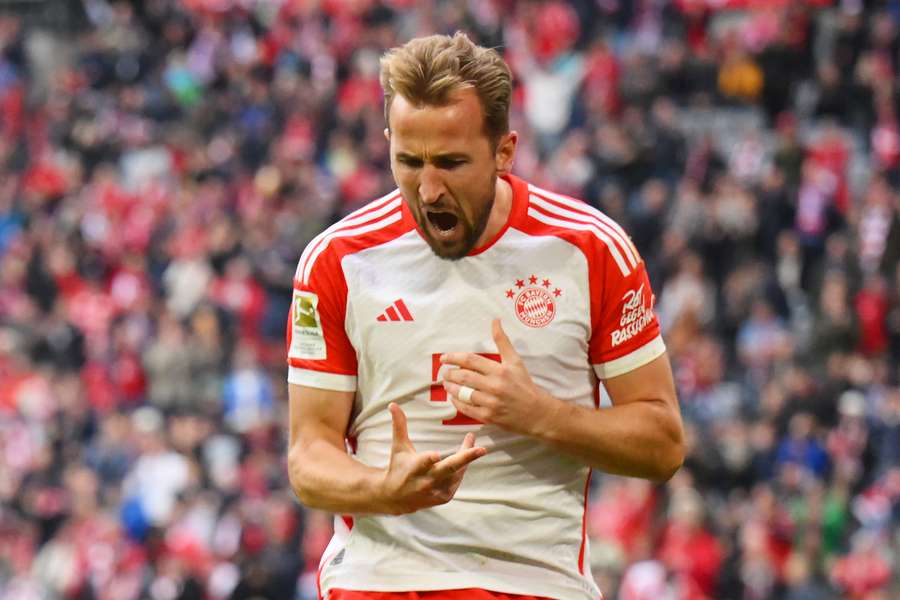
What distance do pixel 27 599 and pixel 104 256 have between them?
504cm

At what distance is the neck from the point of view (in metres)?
4.95

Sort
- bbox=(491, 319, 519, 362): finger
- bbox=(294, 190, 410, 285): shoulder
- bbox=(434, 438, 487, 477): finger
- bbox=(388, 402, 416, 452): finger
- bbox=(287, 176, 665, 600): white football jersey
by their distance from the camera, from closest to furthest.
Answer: bbox=(434, 438, 487, 477): finger
bbox=(388, 402, 416, 452): finger
bbox=(491, 319, 519, 362): finger
bbox=(287, 176, 665, 600): white football jersey
bbox=(294, 190, 410, 285): shoulder

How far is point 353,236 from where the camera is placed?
5.01 metres

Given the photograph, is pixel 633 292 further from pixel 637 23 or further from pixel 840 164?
pixel 637 23

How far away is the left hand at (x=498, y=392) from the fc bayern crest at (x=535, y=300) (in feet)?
0.89

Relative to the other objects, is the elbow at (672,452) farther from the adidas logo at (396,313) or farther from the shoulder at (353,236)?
the shoulder at (353,236)

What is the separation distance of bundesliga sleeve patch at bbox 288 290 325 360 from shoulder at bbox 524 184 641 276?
0.64 m

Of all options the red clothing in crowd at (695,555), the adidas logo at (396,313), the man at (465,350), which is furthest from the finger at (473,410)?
the red clothing in crowd at (695,555)

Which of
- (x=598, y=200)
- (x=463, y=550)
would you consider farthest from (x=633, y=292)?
(x=598, y=200)

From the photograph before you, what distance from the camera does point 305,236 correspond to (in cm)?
1867

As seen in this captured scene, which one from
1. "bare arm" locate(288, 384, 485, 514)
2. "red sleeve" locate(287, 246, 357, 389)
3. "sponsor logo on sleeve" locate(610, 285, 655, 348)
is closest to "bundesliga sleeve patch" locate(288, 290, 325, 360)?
"red sleeve" locate(287, 246, 357, 389)

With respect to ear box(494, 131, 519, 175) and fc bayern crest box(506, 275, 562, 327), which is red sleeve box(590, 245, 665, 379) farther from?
ear box(494, 131, 519, 175)

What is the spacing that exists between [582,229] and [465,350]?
480 millimetres

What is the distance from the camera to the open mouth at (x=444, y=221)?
479cm
